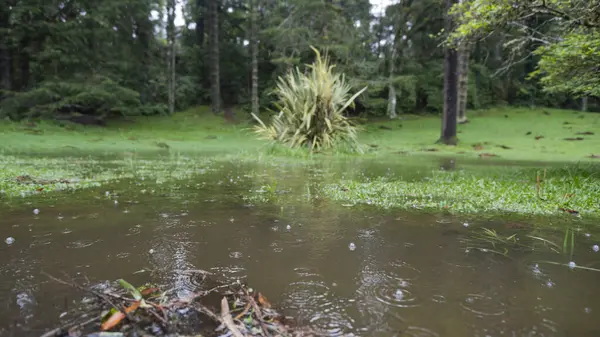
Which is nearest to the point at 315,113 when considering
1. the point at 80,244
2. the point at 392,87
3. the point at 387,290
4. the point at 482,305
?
the point at 80,244

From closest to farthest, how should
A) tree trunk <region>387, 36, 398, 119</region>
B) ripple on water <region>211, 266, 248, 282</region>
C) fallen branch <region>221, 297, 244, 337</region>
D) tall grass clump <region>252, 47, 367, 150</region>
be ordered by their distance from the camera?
1. fallen branch <region>221, 297, 244, 337</region>
2. ripple on water <region>211, 266, 248, 282</region>
3. tall grass clump <region>252, 47, 367, 150</region>
4. tree trunk <region>387, 36, 398, 119</region>

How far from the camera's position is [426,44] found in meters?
24.9

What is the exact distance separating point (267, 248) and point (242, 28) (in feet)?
86.0

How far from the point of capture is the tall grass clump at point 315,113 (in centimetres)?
945

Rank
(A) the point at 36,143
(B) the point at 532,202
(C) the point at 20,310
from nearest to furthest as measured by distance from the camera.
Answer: (C) the point at 20,310
(B) the point at 532,202
(A) the point at 36,143

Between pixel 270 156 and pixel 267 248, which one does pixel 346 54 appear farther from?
pixel 267 248

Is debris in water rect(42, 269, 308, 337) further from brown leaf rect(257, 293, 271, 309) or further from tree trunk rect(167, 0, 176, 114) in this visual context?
tree trunk rect(167, 0, 176, 114)

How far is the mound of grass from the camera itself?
3459 millimetres

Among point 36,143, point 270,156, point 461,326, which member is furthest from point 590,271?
point 36,143

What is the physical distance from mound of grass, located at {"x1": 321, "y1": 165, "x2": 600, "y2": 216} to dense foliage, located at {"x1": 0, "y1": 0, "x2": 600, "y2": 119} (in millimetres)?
9105

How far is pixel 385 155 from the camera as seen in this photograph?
10.6 meters

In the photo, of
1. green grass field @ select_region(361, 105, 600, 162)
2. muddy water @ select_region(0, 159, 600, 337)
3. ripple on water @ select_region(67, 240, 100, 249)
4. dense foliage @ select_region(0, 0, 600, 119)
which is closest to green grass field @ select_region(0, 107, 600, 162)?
green grass field @ select_region(361, 105, 600, 162)

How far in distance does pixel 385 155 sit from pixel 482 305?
362 inches

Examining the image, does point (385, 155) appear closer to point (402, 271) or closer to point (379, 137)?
point (379, 137)
